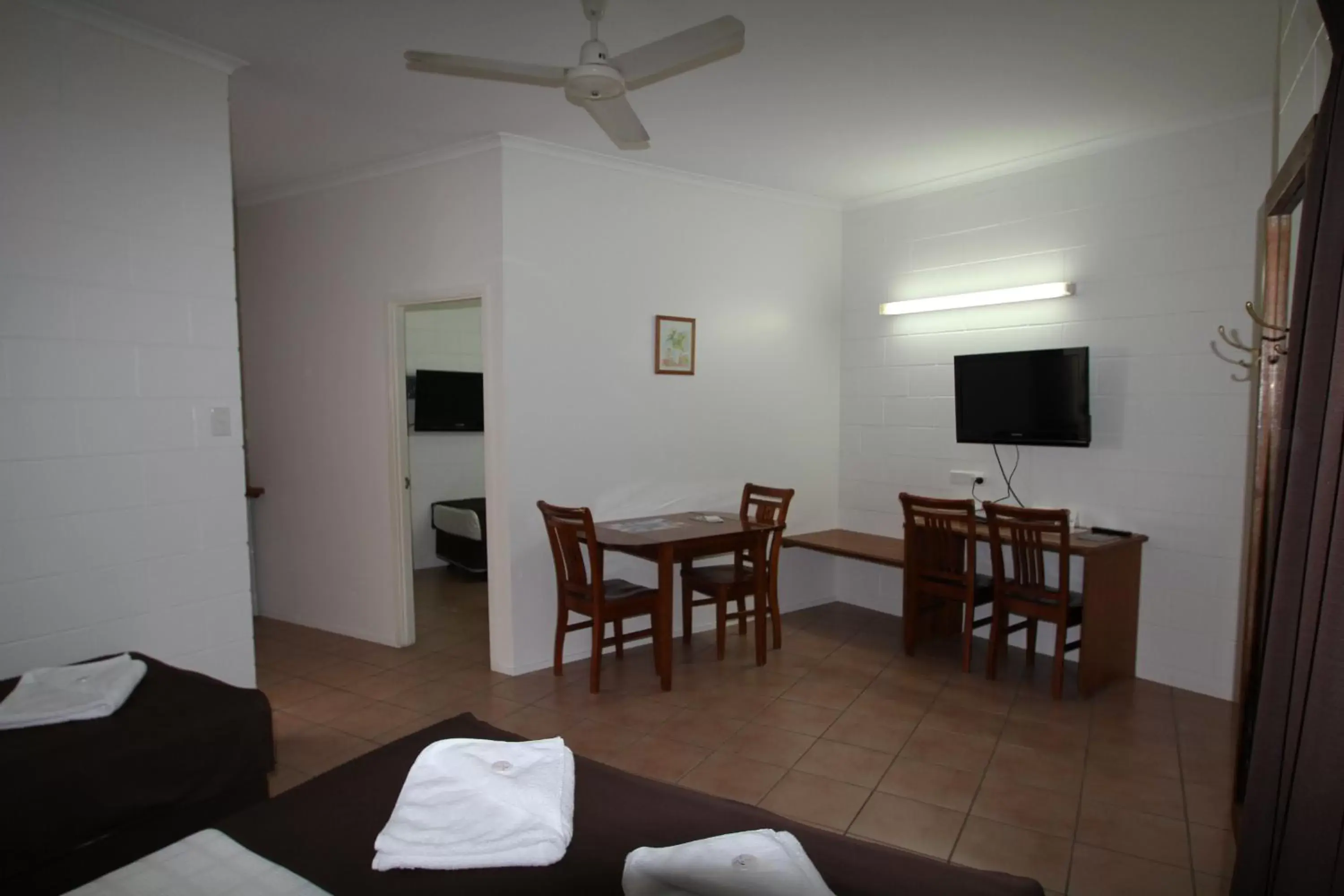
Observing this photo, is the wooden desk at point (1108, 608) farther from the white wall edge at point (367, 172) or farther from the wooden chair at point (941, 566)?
the white wall edge at point (367, 172)

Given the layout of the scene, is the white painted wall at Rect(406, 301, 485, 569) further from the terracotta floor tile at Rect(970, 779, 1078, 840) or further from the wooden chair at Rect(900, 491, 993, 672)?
the terracotta floor tile at Rect(970, 779, 1078, 840)

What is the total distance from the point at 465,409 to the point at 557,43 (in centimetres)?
386

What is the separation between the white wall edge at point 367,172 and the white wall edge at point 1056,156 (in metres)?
2.49

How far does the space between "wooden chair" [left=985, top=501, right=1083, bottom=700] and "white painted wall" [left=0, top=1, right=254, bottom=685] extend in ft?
10.7

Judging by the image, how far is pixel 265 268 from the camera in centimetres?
478

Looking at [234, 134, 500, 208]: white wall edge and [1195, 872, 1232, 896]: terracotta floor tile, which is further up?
[234, 134, 500, 208]: white wall edge

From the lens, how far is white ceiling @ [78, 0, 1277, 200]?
8.39ft

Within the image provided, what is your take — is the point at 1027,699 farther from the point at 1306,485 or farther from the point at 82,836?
the point at 82,836

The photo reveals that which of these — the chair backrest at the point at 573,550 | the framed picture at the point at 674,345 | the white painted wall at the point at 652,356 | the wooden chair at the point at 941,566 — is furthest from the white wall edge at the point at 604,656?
the framed picture at the point at 674,345

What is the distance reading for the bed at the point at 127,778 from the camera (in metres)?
1.72

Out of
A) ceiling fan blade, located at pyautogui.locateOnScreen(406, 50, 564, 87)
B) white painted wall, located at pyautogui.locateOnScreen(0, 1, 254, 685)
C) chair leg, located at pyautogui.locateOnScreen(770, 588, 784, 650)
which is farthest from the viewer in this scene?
chair leg, located at pyautogui.locateOnScreen(770, 588, 784, 650)

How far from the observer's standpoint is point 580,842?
5.03 ft

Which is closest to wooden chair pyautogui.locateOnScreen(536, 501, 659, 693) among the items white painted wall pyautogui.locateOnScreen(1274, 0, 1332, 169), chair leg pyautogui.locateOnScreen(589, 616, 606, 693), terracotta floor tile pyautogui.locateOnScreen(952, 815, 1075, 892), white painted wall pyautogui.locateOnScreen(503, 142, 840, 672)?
chair leg pyautogui.locateOnScreen(589, 616, 606, 693)

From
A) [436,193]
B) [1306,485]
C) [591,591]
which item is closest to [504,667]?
[591,591]
